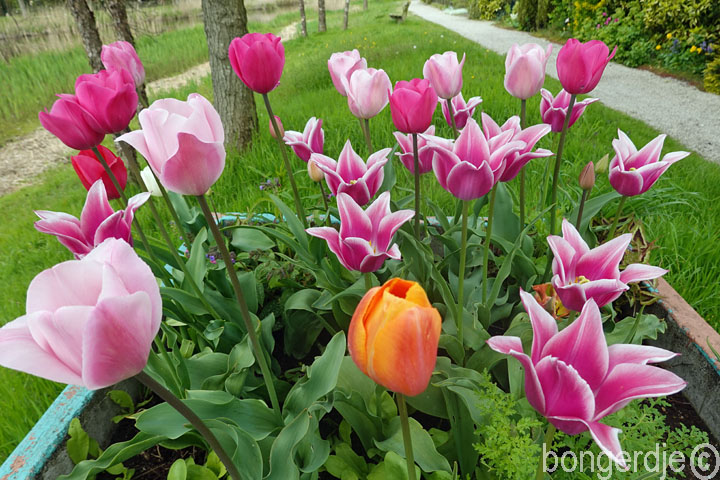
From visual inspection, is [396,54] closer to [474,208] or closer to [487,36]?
[487,36]

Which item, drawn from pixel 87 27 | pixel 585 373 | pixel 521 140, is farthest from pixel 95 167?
pixel 87 27

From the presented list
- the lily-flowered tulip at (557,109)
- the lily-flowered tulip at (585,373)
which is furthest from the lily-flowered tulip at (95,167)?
the lily-flowered tulip at (557,109)

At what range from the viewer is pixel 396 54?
6.54 meters

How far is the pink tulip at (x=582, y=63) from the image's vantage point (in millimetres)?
1116

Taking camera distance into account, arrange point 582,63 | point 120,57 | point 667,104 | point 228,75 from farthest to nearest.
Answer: point 667,104 < point 228,75 < point 120,57 < point 582,63

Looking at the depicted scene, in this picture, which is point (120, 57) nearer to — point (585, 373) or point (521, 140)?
point (521, 140)

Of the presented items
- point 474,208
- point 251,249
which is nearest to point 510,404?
point 474,208

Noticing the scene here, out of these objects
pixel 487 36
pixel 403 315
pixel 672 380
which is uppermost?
pixel 403 315

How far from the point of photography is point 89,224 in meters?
0.95

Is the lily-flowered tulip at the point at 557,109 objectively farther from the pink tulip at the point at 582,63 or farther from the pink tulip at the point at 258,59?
the pink tulip at the point at 258,59

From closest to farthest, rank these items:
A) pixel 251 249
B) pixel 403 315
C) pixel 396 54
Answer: pixel 403 315 → pixel 251 249 → pixel 396 54

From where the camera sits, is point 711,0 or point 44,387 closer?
point 44,387

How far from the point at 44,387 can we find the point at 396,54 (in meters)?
6.11

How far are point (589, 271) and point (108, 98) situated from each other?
1079mm
